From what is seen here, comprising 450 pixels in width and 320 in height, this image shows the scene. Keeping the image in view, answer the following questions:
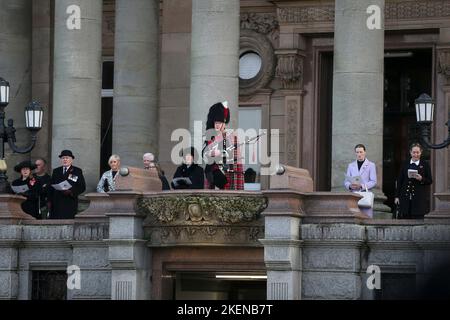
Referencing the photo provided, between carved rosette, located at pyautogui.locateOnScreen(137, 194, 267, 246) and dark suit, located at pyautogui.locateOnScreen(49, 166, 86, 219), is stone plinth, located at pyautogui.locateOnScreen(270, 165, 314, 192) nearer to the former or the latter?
carved rosette, located at pyautogui.locateOnScreen(137, 194, 267, 246)

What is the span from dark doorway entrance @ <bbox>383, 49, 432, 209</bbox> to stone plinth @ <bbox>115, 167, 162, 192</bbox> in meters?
11.9

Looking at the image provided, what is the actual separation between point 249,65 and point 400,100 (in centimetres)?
403

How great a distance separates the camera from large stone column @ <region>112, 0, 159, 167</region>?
3816 cm

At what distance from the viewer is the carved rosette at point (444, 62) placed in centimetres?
3753

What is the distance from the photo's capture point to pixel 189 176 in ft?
91.9

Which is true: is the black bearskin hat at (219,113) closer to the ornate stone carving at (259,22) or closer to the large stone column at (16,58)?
the large stone column at (16,58)

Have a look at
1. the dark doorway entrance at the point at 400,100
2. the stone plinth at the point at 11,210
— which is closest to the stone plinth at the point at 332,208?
the stone plinth at the point at 11,210

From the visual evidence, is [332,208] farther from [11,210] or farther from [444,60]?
[444,60]

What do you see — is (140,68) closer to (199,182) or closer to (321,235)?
(199,182)

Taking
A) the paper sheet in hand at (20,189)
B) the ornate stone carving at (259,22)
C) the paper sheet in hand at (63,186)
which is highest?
the ornate stone carving at (259,22)

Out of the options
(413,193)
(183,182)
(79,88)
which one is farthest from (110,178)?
(413,193)

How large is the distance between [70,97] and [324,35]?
7742 millimetres

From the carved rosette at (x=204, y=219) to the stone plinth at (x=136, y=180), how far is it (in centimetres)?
38
